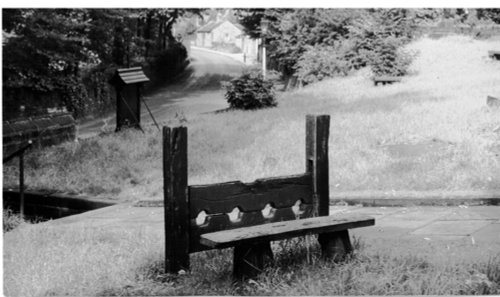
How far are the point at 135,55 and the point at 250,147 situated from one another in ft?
10.3

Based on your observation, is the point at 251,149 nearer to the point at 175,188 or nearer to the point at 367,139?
the point at 367,139

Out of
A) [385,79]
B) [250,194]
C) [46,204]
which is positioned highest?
[385,79]

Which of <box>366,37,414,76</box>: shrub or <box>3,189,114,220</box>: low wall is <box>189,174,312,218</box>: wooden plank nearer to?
<box>366,37,414,76</box>: shrub

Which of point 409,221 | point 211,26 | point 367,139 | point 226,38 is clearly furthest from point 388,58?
point 409,221

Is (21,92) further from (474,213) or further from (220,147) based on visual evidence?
(474,213)

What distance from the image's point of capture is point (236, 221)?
Result: 412 centimetres

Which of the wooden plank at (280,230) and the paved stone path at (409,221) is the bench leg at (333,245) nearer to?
the wooden plank at (280,230)

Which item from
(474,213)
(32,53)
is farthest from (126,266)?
(32,53)

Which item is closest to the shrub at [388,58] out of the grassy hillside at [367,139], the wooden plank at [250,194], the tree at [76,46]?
the grassy hillside at [367,139]

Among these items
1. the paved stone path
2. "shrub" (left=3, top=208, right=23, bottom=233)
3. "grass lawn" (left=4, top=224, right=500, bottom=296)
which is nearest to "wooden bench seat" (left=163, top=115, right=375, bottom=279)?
"grass lawn" (left=4, top=224, right=500, bottom=296)

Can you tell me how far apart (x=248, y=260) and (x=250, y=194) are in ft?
1.44

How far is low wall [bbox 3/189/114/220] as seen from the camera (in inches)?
287

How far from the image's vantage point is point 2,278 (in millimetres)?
4453

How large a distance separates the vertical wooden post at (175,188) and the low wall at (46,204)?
137 inches
